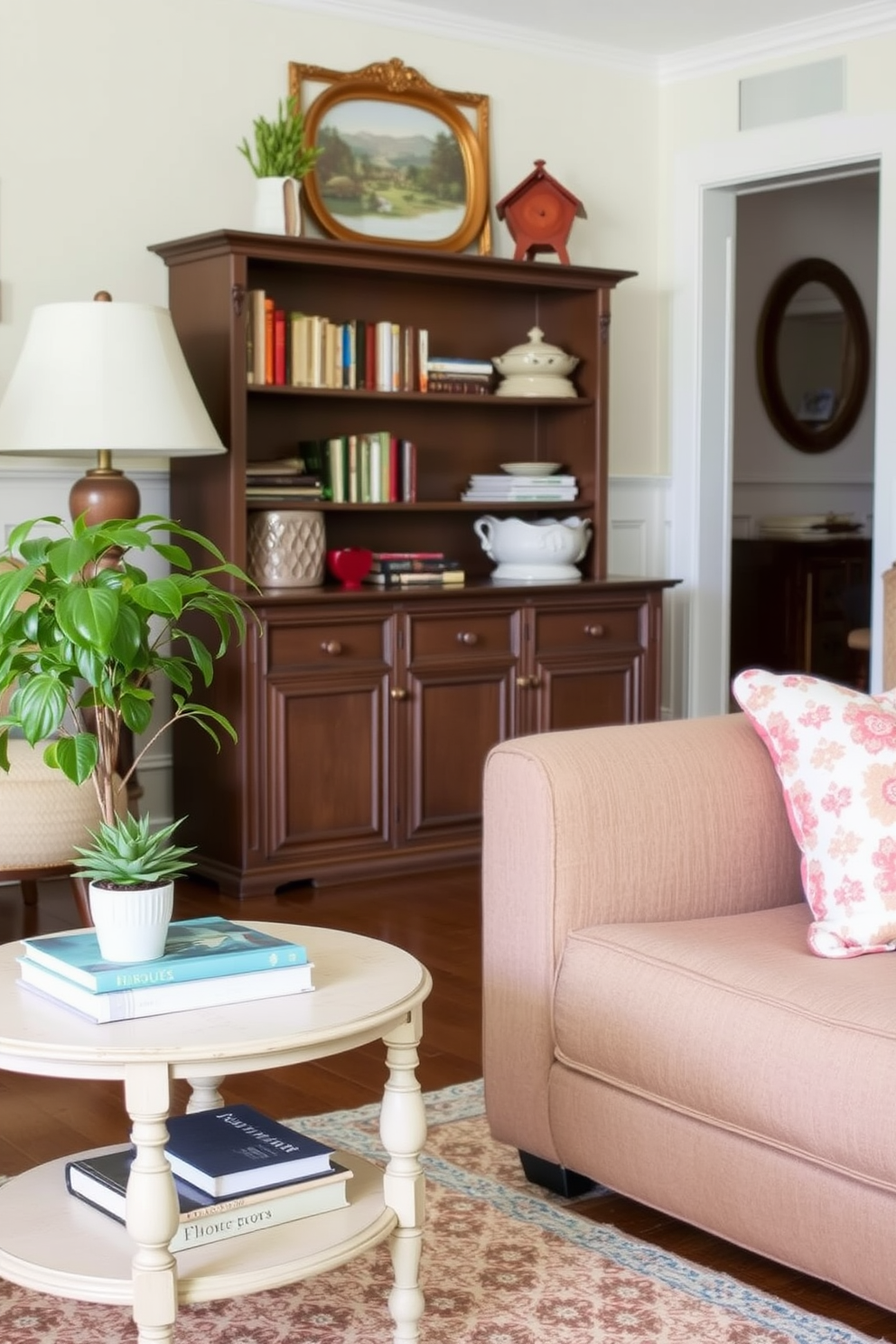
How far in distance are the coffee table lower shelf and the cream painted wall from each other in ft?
9.92

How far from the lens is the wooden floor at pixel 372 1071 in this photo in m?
2.32

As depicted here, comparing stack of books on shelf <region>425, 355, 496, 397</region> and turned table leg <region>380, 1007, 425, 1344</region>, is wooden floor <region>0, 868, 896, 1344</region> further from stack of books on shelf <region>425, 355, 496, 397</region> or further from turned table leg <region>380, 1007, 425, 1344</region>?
stack of books on shelf <region>425, 355, 496, 397</region>

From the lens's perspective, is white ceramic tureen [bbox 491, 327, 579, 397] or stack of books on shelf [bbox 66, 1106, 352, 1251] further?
white ceramic tureen [bbox 491, 327, 579, 397]

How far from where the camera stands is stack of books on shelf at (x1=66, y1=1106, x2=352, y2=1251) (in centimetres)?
187

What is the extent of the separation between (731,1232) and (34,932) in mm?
2347

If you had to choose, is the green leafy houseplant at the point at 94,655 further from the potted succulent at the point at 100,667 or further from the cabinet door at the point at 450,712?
the cabinet door at the point at 450,712

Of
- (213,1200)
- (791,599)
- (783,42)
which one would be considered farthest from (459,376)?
(213,1200)

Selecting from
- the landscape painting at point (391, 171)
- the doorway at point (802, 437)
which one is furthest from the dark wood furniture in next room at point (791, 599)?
the landscape painting at point (391, 171)

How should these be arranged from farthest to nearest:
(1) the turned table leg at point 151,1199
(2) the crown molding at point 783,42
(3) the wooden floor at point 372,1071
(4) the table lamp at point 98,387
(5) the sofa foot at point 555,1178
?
(2) the crown molding at point 783,42 < (4) the table lamp at point 98,387 < (5) the sofa foot at point 555,1178 < (3) the wooden floor at point 372,1071 < (1) the turned table leg at point 151,1199

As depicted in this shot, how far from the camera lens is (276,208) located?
182 inches

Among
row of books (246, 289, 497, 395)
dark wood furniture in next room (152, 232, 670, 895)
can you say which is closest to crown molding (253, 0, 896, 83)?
dark wood furniture in next room (152, 232, 670, 895)

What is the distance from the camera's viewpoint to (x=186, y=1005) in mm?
1855

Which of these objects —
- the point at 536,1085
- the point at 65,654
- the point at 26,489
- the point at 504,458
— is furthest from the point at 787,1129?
the point at 504,458

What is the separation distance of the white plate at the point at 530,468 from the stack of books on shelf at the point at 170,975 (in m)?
3.48
